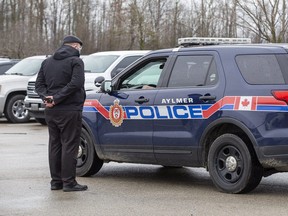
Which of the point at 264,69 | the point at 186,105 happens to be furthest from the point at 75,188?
the point at 264,69

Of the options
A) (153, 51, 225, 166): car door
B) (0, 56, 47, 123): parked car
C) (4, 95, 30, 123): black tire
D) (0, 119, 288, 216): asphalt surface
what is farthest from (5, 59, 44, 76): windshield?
(153, 51, 225, 166): car door

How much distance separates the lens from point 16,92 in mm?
19828

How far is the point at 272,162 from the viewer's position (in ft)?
26.6

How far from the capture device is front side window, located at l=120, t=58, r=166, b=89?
30.9 ft

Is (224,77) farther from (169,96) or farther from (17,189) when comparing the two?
(17,189)

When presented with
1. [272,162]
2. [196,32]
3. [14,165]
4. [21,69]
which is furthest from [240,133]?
[196,32]

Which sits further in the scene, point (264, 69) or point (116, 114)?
point (116, 114)

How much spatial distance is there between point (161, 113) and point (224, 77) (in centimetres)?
96

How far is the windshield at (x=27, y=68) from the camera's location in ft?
65.4

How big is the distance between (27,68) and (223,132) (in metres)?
12.2

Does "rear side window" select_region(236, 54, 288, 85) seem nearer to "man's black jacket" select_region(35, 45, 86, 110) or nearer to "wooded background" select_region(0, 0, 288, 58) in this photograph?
"man's black jacket" select_region(35, 45, 86, 110)

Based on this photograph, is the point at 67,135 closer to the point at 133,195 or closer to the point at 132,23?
the point at 133,195

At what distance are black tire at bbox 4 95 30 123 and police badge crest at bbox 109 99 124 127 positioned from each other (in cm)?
1061

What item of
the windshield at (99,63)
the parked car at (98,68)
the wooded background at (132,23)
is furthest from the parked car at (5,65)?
the wooded background at (132,23)
